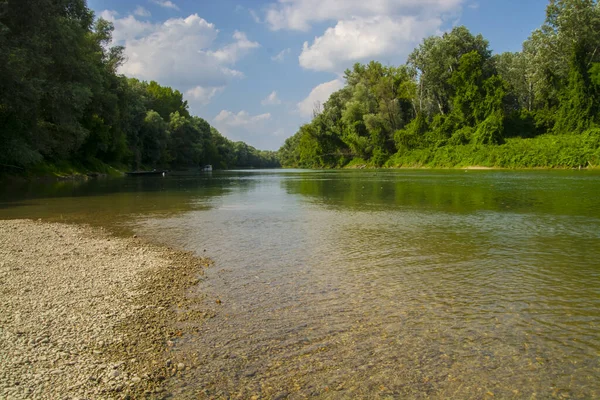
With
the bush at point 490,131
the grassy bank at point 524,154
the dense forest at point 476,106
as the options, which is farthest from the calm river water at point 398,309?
the bush at point 490,131

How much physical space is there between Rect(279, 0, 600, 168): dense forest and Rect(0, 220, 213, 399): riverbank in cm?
7174

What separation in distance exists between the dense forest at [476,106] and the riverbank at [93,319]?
71.7 metres

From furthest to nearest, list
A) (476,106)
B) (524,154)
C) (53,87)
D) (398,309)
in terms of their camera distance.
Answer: (476,106), (524,154), (53,87), (398,309)

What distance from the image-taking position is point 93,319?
7039 millimetres

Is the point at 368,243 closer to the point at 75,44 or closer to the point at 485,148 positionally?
the point at 75,44

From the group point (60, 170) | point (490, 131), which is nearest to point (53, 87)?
point (60, 170)

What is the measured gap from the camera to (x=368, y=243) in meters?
14.0

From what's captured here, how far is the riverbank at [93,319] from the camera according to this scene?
5172 millimetres

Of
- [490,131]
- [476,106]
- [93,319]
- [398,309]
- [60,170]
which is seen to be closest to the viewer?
[93,319]

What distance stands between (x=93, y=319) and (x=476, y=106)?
9851 cm

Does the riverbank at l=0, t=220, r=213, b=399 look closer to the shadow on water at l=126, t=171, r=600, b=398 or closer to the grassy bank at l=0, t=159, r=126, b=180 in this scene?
the shadow on water at l=126, t=171, r=600, b=398

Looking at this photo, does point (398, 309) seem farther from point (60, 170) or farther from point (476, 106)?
point (476, 106)

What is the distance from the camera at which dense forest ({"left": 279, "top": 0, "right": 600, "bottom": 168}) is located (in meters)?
72.3

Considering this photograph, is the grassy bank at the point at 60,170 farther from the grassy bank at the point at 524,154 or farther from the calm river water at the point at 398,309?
the grassy bank at the point at 524,154
